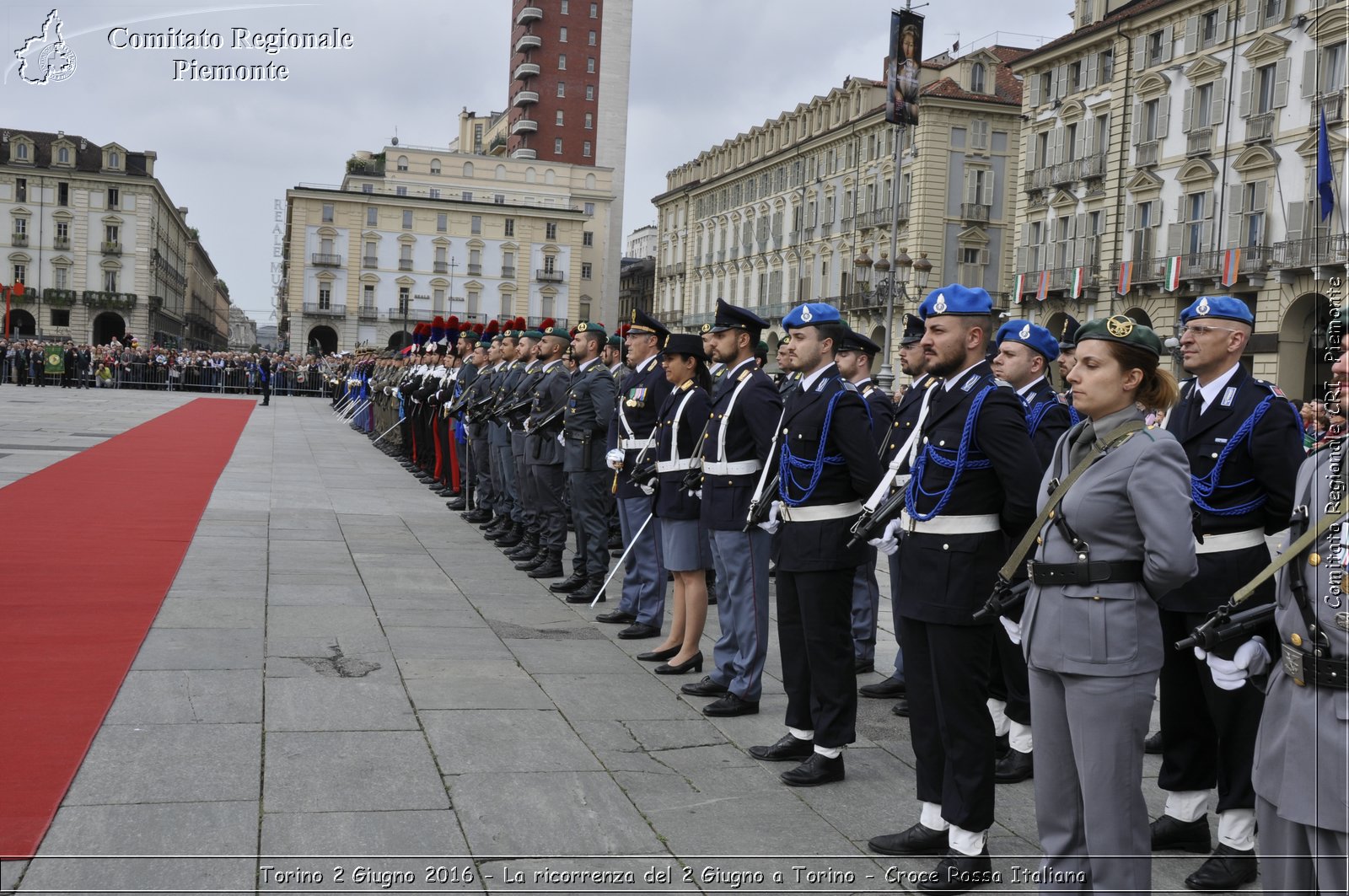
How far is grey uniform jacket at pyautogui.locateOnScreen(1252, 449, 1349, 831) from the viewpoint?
291cm

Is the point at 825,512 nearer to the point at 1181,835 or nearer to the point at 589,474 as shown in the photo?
the point at 1181,835

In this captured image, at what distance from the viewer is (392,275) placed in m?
95.7

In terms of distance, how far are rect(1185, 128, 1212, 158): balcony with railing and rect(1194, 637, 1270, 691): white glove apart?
36.8 metres

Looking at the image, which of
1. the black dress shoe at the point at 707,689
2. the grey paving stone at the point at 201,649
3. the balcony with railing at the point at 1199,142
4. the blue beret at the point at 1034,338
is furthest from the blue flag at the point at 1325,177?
the balcony with railing at the point at 1199,142

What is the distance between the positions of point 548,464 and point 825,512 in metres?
5.40

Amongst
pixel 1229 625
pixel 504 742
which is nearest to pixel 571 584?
pixel 504 742

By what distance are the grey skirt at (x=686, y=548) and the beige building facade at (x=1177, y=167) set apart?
2443 centimetres

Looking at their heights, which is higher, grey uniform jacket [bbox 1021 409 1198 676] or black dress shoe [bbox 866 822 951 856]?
grey uniform jacket [bbox 1021 409 1198 676]

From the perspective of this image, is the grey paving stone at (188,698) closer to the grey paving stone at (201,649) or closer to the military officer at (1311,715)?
the grey paving stone at (201,649)

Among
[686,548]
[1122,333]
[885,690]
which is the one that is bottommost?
[885,690]

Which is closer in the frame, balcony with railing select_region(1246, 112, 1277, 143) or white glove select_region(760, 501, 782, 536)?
white glove select_region(760, 501, 782, 536)

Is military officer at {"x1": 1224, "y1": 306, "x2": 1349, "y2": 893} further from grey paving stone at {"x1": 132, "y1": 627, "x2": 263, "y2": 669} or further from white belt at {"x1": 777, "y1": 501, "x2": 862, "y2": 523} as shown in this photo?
grey paving stone at {"x1": 132, "y1": 627, "x2": 263, "y2": 669}

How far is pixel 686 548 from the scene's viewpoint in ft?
23.9

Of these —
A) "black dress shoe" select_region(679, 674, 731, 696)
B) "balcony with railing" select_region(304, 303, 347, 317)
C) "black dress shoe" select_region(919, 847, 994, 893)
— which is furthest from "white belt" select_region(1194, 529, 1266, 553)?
"balcony with railing" select_region(304, 303, 347, 317)
